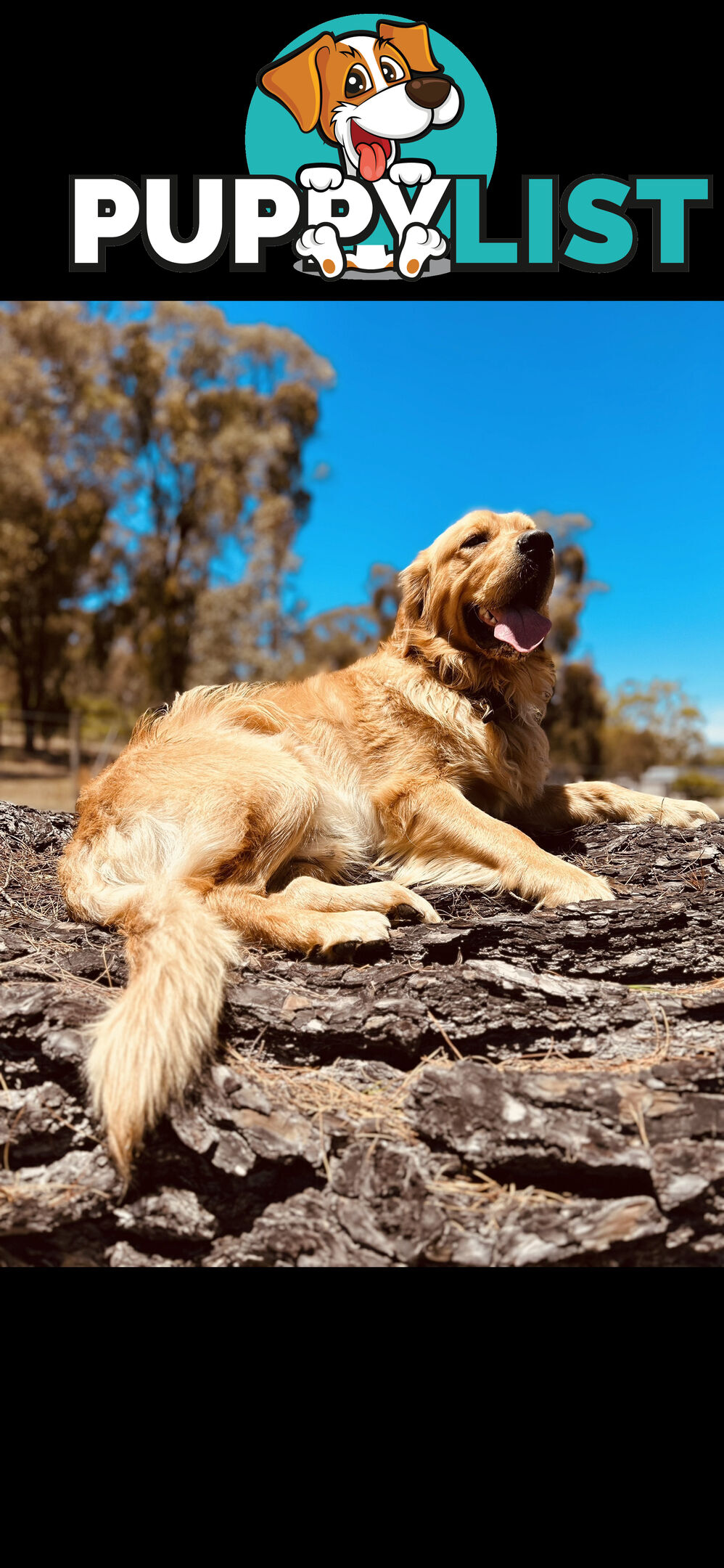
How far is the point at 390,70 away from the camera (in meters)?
4.32

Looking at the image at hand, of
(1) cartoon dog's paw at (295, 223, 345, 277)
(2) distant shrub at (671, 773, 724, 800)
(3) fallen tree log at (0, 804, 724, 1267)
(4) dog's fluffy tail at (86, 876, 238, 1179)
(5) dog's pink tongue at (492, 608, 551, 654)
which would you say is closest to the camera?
(3) fallen tree log at (0, 804, 724, 1267)

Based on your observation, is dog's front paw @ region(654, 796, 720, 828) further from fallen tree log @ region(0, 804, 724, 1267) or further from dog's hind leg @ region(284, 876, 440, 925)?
dog's hind leg @ region(284, 876, 440, 925)

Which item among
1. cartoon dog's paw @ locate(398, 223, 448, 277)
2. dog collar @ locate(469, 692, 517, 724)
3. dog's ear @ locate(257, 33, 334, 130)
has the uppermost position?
dog's ear @ locate(257, 33, 334, 130)

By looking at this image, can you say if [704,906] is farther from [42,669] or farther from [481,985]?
[42,669]

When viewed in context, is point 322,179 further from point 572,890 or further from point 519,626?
point 572,890

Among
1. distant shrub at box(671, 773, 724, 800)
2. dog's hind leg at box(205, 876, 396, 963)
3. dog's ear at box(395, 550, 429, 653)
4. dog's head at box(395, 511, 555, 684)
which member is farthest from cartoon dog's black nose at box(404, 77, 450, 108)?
distant shrub at box(671, 773, 724, 800)

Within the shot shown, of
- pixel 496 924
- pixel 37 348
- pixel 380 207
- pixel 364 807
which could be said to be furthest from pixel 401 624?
pixel 37 348

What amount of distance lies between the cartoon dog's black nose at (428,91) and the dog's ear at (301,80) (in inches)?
17.4

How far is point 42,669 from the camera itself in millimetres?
22969

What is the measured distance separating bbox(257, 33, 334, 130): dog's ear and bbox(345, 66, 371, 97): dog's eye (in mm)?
143

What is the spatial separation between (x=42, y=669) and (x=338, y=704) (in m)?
20.4

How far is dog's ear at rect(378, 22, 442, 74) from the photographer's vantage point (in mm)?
4113

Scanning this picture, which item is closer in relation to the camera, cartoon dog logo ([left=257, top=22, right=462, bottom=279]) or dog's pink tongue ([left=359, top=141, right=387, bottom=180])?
cartoon dog logo ([left=257, top=22, right=462, bottom=279])

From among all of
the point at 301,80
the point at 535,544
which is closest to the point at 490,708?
the point at 535,544
